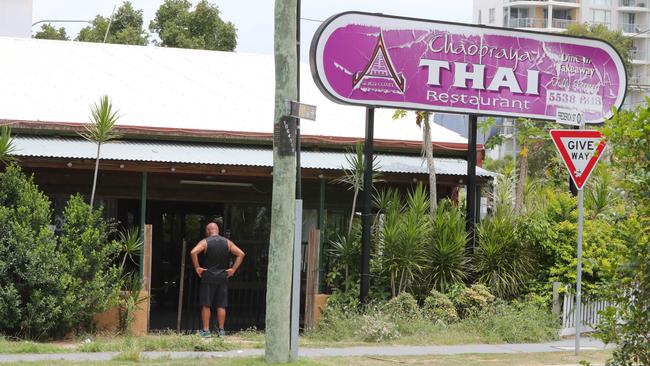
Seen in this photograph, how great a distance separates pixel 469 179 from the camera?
17.2 metres

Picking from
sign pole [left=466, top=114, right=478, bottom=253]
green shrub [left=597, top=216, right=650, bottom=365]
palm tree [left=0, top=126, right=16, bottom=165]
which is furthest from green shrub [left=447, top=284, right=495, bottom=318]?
green shrub [left=597, top=216, right=650, bottom=365]

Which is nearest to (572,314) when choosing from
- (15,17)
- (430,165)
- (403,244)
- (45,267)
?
(403,244)

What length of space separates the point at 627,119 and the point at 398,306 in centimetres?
849

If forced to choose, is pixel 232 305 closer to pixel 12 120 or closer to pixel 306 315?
pixel 306 315

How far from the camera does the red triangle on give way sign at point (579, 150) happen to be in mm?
13930

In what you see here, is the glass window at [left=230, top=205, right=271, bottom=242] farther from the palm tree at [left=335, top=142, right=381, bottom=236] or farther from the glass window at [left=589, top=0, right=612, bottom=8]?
the glass window at [left=589, top=0, right=612, bottom=8]

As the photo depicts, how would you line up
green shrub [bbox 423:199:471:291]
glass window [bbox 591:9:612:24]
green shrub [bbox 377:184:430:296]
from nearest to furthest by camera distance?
green shrub [bbox 377:184:430:296] → green shrub [bbox 423:199:471:291] → glass window [bbox 591:9:612:24]

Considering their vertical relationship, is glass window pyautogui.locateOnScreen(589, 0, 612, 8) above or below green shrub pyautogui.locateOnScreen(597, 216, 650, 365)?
above

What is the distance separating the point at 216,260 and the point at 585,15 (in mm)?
75018

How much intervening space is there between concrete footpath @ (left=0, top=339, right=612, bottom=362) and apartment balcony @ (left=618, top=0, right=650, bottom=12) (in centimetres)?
7412

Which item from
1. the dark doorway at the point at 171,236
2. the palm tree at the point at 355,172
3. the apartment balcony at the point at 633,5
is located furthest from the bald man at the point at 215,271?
the apartment balcony at the point at 633,5

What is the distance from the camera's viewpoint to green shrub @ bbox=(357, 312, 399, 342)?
49.4 ft

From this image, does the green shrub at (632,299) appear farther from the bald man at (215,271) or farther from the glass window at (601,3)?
the glass window at (601,3)

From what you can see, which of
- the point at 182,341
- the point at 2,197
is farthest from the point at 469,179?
Result: the point at 2,197
